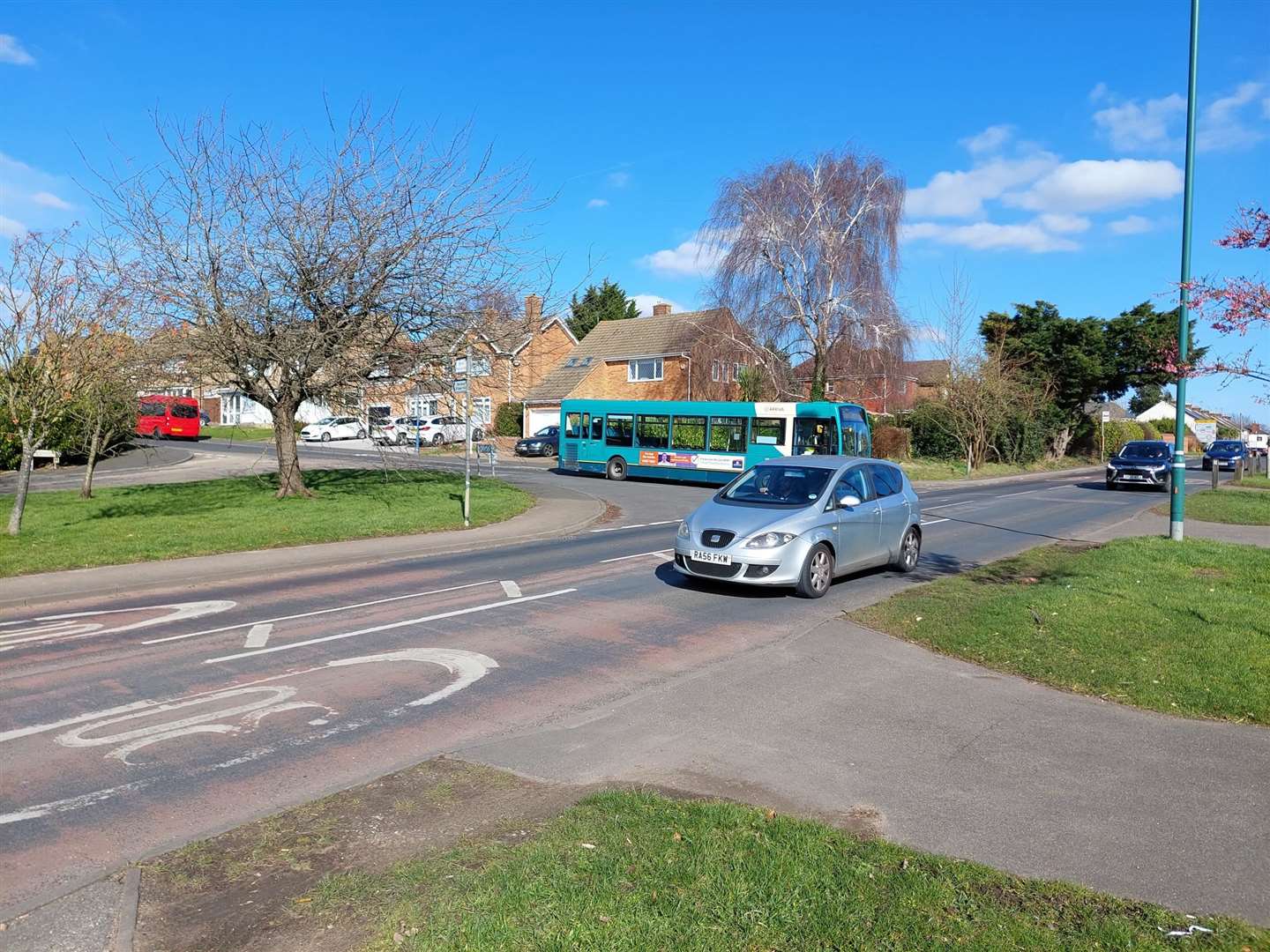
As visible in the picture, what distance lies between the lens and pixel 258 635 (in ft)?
30.0

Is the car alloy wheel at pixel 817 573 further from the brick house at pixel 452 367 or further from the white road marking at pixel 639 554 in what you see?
the brick house at pixel 452 367

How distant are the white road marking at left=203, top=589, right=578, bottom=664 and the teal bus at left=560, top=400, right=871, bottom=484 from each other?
1669cm

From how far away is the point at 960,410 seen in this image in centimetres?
4456

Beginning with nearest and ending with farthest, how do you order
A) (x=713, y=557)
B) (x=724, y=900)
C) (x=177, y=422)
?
(x=724, y=900)
(x=713, y=557)
(x=177, y=422)

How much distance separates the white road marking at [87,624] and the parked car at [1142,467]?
29.9 meters

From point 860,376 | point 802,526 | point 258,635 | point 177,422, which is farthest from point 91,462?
point 177,422

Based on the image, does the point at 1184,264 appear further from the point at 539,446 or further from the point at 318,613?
the point at 539,446

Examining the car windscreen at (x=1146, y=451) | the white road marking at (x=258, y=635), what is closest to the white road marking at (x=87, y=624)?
the white road marking at (x=258, y=635)

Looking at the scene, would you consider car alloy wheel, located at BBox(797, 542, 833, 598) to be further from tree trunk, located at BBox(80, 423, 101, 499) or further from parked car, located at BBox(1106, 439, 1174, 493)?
parked car, located at BBox(1106, 439, 1174, 493)

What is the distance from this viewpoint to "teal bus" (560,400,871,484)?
28.7m

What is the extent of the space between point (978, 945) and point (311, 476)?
971 inches

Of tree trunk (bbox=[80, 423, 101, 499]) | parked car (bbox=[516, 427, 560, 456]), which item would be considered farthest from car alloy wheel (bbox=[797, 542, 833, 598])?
parked car (bbox=[516, 427, 560, 456])

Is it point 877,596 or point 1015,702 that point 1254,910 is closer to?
point 1015,702

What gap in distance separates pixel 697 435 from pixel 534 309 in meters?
10.9
